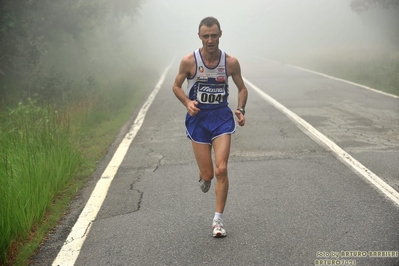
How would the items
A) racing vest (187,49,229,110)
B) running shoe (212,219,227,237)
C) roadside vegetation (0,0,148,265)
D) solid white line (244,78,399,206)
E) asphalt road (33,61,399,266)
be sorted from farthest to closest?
solid white line (244,78,399,206) < roadside vegetation (0,0,148,265) < racing vest (187,49,229,110) < running shoe (212,219,227,237) < asphalt road (33,61,399,266)

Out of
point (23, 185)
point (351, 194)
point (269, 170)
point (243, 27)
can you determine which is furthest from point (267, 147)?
point (243, 27)

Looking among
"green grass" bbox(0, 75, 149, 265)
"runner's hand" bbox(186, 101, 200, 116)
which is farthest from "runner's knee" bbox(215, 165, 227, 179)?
"green grass" bbox(0, 75, 149, 265)

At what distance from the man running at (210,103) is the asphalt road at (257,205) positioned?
524mm

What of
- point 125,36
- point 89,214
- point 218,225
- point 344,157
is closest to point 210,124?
point 218,225

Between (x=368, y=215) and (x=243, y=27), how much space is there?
103061 millimetres

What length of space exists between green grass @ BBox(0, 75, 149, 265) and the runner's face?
2237 millimetres

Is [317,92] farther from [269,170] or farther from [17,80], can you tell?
[269,170]

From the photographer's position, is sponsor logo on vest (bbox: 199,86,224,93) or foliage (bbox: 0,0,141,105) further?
foliage (bbox: 0,0,141,105)

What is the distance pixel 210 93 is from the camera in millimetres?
5426

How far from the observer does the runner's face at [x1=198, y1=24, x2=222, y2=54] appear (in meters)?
5.27

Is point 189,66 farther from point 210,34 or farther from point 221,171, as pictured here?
point 221,171

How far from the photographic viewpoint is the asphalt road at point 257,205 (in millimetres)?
4754

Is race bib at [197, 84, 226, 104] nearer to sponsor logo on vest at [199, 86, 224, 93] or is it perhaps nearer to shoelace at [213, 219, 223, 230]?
sponsor logo on vest at [199, 86, 224, 93]

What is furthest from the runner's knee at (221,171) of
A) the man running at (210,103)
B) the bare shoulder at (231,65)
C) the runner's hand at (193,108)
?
the bare shoulder at (231,65)
